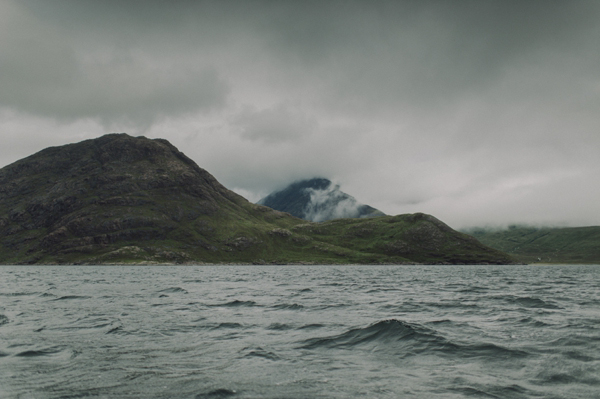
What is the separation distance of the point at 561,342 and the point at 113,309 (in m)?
30.1

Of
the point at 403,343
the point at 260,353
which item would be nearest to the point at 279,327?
the point at 260,353

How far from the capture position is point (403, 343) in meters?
16.7

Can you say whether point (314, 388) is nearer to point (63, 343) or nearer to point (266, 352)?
point (266, 352)

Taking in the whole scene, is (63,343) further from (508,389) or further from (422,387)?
(508,389)

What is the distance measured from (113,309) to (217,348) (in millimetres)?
17812

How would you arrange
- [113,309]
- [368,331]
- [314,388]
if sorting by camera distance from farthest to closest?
[113,309]
[368,331]
[314,388]

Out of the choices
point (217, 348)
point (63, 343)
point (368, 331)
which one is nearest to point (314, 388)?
point (217, 348)

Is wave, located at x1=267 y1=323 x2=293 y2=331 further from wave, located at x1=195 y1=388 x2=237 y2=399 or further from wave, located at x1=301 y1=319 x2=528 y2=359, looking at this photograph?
wave, located at x1=195 y1=388 x2=237 y2=399

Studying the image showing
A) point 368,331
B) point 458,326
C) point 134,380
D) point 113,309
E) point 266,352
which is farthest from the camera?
point 113,309

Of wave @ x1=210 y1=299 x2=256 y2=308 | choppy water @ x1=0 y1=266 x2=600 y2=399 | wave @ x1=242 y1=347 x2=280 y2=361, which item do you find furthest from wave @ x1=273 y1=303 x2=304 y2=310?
wave @ x1=242 y1=347 x2=280 y2=361

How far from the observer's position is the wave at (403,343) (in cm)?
1537

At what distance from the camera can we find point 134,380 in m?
11.6

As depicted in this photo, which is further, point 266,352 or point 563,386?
point 266,352

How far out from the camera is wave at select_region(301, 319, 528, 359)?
15.4 metres
